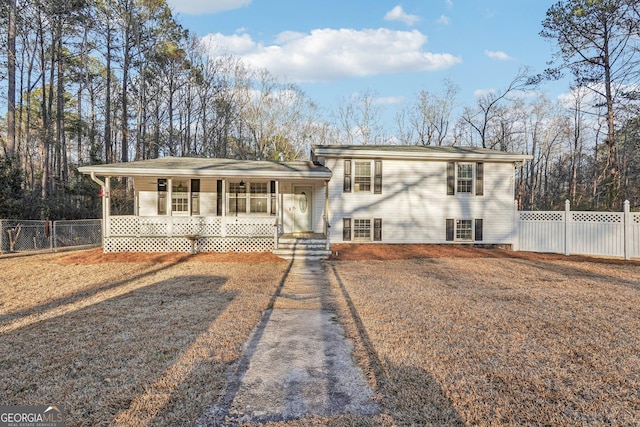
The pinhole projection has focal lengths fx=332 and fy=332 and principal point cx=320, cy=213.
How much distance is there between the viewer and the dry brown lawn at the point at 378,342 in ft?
8.96

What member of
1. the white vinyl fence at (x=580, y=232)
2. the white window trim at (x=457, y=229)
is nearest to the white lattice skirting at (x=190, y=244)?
the white window trim at (x=457, y=229)

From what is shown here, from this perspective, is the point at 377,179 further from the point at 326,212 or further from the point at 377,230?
the point at 326,212

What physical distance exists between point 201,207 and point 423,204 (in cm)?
930

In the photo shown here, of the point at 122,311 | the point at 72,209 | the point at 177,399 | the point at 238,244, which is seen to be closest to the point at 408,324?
the point at 177,399

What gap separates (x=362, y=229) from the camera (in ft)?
46.1

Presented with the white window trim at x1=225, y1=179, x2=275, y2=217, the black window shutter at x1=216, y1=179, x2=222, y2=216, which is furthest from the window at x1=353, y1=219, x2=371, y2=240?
the black window shutter at x1=216, y1=179, x2=222, y2=216

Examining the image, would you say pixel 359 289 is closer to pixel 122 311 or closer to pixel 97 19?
pixel 122 311

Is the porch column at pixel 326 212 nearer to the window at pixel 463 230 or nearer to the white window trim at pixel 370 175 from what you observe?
the white window trim at pixel 370 175

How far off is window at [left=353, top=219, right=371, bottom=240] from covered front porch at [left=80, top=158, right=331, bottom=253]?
4.67 ft

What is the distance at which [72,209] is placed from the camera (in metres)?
17.6

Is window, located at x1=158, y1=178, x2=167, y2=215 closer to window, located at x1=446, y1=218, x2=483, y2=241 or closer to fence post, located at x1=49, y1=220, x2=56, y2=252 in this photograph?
fence post, located at x1=49, y1=220, x2=56, y2=252

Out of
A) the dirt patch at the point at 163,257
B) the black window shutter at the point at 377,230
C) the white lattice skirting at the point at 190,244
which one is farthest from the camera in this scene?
the black window shutter at the point at 377,230

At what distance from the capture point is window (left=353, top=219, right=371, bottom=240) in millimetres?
14008

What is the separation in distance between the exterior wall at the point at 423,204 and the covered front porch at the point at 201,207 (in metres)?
1.19
